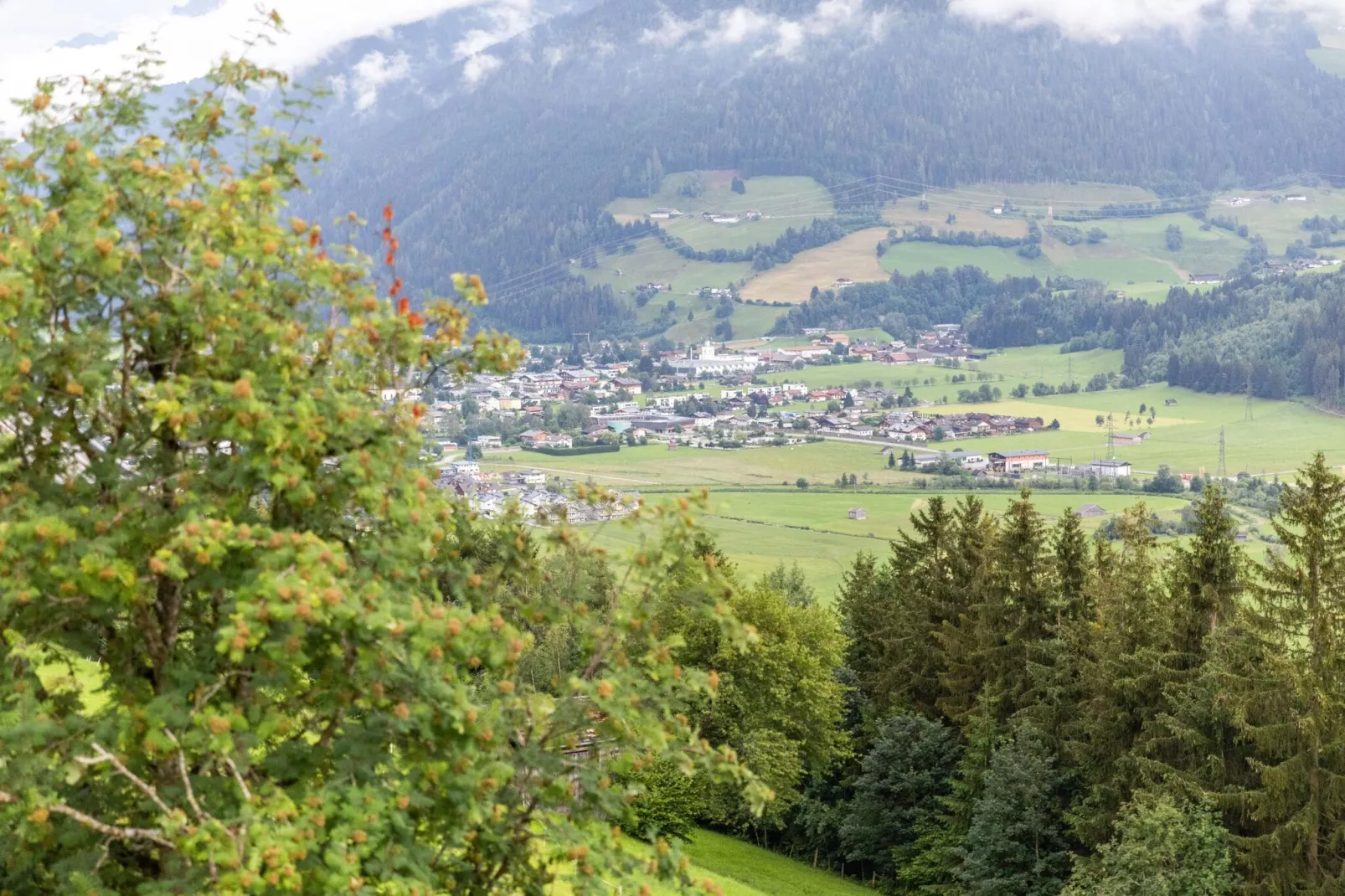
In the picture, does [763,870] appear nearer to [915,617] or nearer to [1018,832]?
[1018,832]

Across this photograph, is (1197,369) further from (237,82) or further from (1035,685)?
(237,82)

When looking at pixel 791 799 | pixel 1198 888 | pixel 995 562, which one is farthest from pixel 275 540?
pixel 791 799

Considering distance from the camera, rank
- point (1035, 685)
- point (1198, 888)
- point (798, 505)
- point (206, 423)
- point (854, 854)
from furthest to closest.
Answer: point (798, 505)
point (854, 854)
point (1035, 685)
point (1198, 888)
point (206, 423)

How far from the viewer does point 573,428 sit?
196m

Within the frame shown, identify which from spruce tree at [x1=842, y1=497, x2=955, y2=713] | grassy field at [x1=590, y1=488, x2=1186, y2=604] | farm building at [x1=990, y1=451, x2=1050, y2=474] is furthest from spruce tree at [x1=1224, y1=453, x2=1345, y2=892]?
farm building at [x1=990, y1=451, x2=1050, y2=474]

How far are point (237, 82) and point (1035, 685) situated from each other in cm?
3446

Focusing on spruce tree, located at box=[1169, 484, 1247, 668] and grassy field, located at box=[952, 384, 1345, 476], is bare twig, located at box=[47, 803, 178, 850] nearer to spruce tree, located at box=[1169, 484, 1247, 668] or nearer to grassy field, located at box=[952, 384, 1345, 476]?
spruce tree, located at box=[1169, 484, 1247, 668]

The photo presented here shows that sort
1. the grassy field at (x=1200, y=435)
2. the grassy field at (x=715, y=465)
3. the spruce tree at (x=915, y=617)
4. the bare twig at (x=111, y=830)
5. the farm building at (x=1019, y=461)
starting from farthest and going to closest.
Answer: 1. the farm building at (x=1019, y=461)
2. the grassy field at (x=715, y=465)
3. the grassy field at (x=1200, y=435)
4. the spruce tree at (x=915, y=617)
5. the bare twig at (x=111, y=830)

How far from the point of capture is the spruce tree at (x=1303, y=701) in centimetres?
2986

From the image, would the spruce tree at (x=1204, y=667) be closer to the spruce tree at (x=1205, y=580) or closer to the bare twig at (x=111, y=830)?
the spruce tree at (x=1205, y=580)

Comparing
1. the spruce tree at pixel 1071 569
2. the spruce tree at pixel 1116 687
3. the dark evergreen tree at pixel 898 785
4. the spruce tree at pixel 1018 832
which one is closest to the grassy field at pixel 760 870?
the dark evergreen tree at pixel 898 785

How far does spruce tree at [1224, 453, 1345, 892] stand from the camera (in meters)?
29.9

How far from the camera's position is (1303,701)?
2989cm

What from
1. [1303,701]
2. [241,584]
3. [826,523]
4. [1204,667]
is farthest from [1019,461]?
[241,584]
